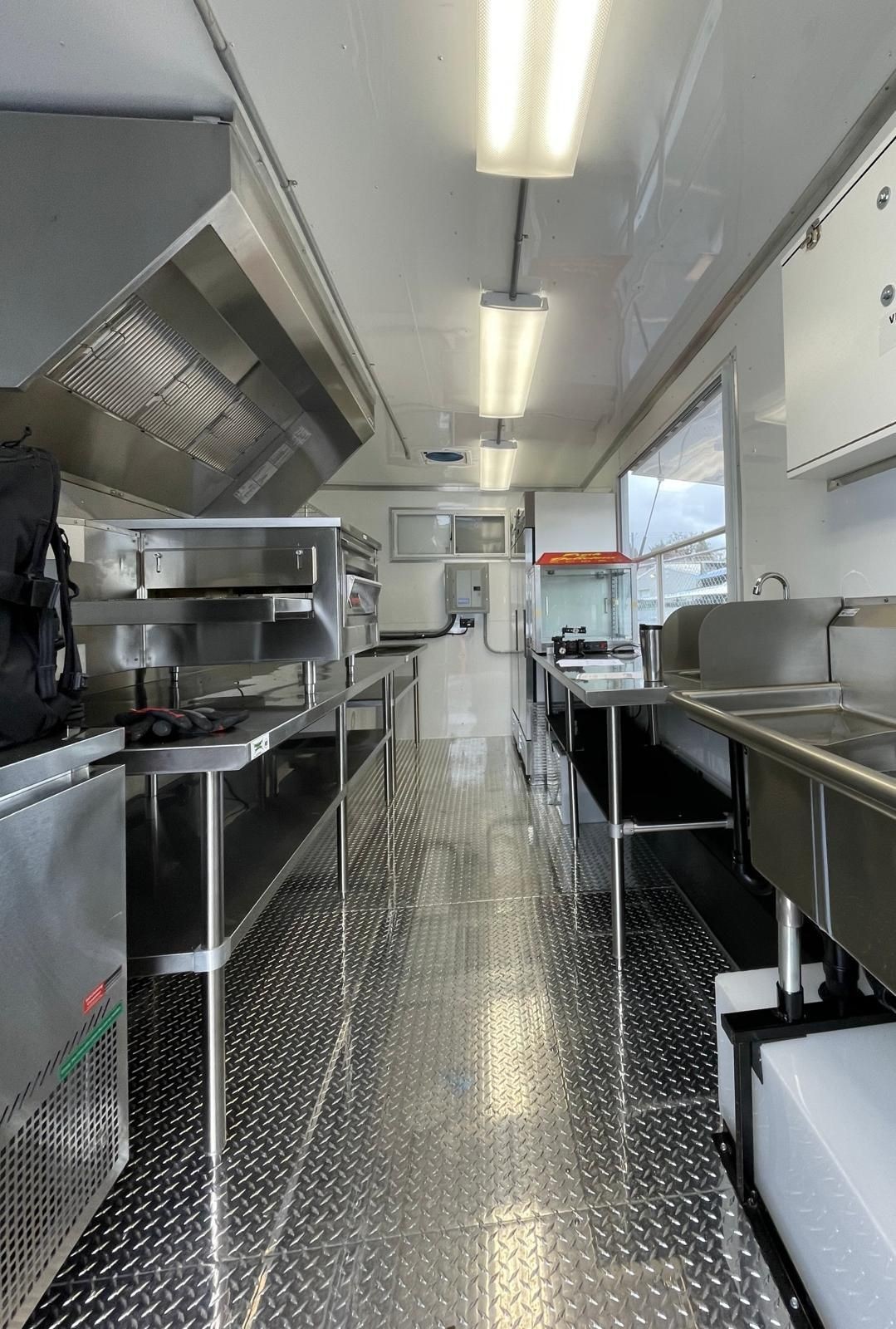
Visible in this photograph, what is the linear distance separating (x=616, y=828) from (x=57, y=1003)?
1.44 metres

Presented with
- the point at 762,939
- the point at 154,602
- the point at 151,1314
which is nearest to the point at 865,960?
the point at 762,939

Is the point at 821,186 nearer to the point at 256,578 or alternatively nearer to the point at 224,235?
the point at 224,235

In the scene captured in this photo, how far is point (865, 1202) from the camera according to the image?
675 mm

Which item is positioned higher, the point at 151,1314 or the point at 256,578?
the point at 256,578

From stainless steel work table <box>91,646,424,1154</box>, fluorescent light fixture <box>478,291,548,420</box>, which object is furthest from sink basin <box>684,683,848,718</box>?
fluorescent light fixture <box>478,291,548,420</box>

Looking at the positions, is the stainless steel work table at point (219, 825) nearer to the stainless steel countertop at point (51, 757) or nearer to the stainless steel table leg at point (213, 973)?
the stainless steel table leg at point (213, 973)

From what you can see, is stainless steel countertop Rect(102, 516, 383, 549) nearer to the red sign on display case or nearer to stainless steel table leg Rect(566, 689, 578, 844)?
stainless steel table leg Rect(566, 689, 578, 844)

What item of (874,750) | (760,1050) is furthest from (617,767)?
(760,1050)

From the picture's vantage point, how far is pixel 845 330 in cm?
125

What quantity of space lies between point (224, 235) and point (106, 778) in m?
1.40

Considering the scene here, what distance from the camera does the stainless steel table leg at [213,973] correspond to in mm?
1056

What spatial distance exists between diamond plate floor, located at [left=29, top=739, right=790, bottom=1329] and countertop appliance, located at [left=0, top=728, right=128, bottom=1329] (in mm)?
248

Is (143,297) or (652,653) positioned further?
(652,653)

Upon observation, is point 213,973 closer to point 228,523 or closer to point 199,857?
point 199,857
